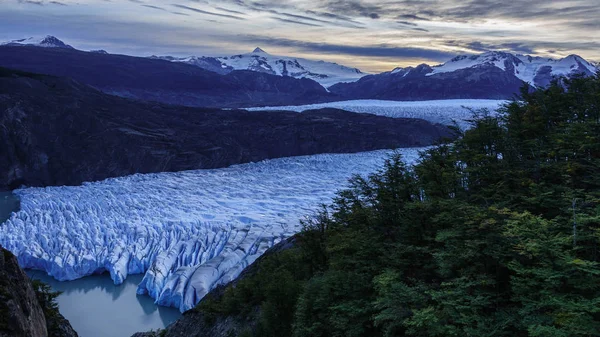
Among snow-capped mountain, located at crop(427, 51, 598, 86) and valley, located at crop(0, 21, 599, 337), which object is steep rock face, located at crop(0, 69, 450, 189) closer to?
valley, located at crop(0, 21, 599, 337)

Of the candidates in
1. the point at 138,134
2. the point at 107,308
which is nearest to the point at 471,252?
the point at 107,308

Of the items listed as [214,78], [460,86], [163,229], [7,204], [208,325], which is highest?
[460,86]

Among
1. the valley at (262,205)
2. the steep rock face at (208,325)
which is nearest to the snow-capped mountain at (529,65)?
the valley at (262,205)

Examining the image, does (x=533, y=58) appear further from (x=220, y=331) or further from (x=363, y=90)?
(x=220, y=331)

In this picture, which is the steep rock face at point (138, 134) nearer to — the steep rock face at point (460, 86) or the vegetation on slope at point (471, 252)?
Answer: the vegetation on slope at point (471, 252)

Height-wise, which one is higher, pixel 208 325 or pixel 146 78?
pixel 146 78

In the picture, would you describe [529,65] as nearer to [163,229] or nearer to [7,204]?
[7,204]
